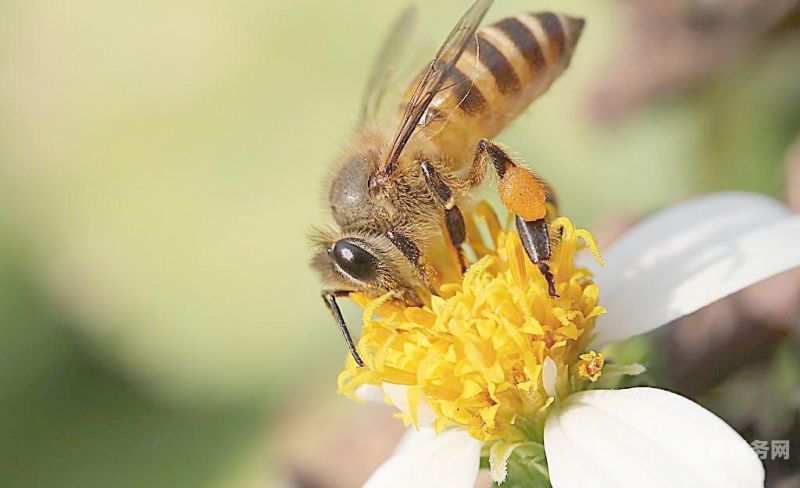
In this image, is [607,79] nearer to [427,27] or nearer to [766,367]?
[427,27]

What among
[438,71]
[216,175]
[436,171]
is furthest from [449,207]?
[216,175]

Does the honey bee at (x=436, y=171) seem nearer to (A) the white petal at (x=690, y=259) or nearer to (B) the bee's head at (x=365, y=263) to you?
(B) the bee's head at (x=365, y=263)

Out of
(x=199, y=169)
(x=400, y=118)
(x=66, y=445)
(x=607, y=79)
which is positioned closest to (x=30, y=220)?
(x=199, y=169)

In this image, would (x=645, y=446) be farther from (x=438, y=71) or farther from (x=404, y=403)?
(x=438, y=71)

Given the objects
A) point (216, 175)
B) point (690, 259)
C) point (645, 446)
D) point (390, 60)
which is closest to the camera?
point (645, 446)

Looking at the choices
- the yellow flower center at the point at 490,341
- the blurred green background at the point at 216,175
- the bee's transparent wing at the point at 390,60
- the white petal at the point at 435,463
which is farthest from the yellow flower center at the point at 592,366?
the blurred green background at the point at 216,175

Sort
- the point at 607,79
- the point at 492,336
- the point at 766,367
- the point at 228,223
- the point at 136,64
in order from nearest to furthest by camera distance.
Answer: the point at 492,336 < the point at 766,367 < the point at 607,79 < the point at 228,223 < the point at 136,64
